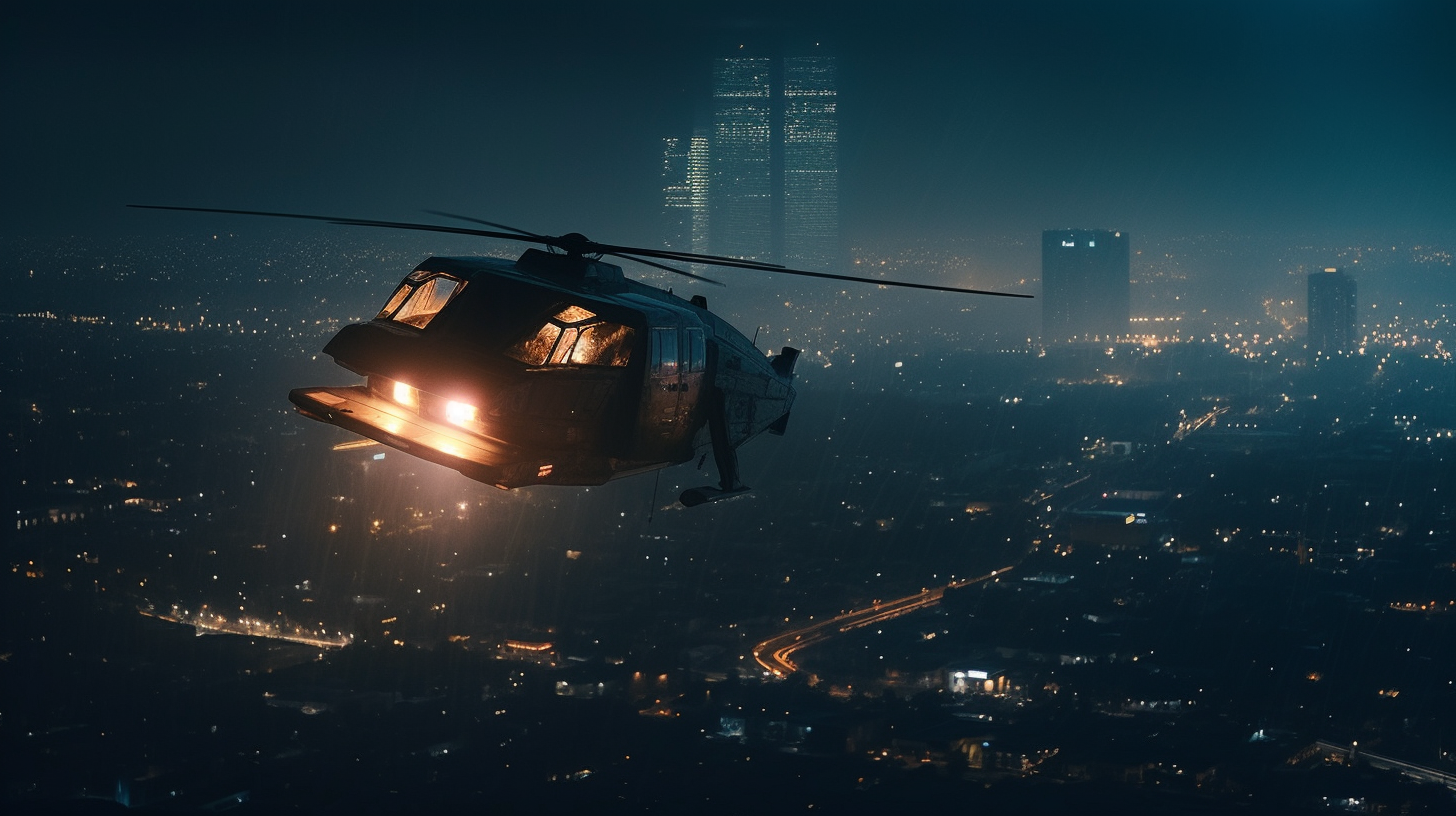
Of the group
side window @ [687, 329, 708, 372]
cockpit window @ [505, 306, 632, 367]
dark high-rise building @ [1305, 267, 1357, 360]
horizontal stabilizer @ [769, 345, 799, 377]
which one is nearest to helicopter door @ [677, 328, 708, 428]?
side window @ [687, 329, 708, 372]

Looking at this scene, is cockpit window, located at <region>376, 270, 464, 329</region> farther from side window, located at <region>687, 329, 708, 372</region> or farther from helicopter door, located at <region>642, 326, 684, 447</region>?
side window, located at <region>687, 329, 708, 372</region>

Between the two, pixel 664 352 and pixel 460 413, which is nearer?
pixel 460 413

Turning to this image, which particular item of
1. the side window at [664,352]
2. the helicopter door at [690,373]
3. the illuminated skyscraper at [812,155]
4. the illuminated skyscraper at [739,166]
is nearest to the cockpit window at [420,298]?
the side window at [664,352]

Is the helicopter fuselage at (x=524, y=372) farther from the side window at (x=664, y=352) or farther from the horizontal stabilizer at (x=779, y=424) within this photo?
the horizontal stabilizer at (x=779, y=424)

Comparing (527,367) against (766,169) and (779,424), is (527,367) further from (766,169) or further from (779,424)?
(766,169)

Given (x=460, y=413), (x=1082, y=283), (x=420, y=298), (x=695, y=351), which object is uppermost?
(x=1082, y=283)

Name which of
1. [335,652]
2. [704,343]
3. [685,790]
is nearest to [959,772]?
[685,790]

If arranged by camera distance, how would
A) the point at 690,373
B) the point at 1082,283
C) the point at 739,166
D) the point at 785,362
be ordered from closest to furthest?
the point at 690,373 < the point at 785,362 < the point at 739,166 < the point at 1082,283

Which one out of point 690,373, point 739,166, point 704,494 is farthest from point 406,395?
point 739,166

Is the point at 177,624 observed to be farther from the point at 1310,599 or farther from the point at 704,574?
the point at 1310,599
